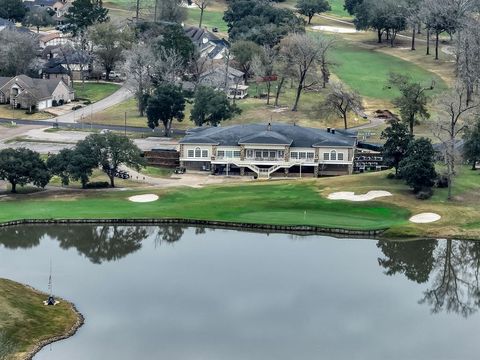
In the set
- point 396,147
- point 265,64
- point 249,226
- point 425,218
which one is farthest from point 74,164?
point 265,64

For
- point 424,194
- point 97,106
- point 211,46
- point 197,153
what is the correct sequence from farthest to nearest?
point 211,46 < point 97,106 < point 197,153 < point 424,194

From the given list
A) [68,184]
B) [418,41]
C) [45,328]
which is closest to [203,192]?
[68,184]

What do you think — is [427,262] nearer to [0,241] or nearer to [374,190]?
[374,190]

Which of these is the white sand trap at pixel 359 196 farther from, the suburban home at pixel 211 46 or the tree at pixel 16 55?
the tree at pixel 16 55

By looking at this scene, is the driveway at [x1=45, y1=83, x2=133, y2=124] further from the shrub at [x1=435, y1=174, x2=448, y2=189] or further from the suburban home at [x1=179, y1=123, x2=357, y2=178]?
the shrub at [x1=435, y1=174, x2=448, y2=189]

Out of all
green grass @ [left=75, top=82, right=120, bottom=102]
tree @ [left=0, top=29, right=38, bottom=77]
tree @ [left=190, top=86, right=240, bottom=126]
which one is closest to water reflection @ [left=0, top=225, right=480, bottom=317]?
tree @ [left=190, top=86, right=240, bottom=126]

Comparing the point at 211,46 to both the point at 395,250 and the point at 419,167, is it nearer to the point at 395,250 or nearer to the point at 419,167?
the point at 419,167
